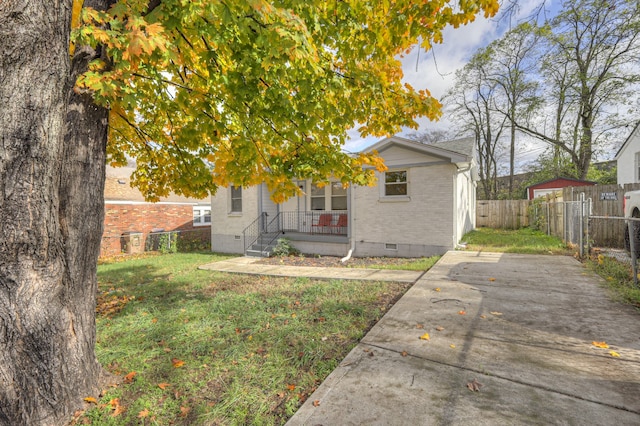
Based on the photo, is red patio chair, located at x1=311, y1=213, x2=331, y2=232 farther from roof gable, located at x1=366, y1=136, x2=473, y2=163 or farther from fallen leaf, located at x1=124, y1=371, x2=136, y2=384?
fallen leaf, located at x1=124, y1=371, x2=136, y2=384

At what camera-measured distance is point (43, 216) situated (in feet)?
7.27

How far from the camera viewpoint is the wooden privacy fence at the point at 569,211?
29.1 feet

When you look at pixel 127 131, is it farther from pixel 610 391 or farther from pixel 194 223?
pixel 194 223

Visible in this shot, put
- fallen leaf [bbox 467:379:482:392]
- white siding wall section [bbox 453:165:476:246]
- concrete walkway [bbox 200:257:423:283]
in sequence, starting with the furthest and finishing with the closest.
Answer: white siding wall section [bbox 453:165:476:246] < concrete walkway [bbox 200:257:423:283] < fallen leaf [bbox 467:379:482:392]

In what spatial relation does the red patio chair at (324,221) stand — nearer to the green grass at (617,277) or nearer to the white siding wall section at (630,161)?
the green grass at (617,277)

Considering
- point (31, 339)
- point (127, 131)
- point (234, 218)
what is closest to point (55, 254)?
point (31, 339)

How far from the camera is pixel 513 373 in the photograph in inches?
104

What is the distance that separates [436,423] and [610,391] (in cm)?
158

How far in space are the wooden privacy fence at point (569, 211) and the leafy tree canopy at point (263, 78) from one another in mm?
5124

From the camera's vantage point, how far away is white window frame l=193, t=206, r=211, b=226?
20.4 metres

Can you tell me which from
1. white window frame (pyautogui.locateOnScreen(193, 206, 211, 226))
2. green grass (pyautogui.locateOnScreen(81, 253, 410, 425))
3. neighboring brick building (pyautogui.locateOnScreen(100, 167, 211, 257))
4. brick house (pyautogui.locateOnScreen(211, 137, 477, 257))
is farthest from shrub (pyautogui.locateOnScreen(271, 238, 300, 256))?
white window frame (pyautogui.locateOnScreen(193, 206, 211, 226))

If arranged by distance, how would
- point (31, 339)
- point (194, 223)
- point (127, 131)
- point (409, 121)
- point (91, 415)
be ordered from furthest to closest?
point (194, 223) → point (127, 131) → point (409, 121) → point (91, 415) → point (31, 339)

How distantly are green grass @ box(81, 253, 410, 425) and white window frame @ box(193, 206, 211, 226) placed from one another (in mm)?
14451

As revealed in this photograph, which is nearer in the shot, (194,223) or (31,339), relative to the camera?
(31,339)
